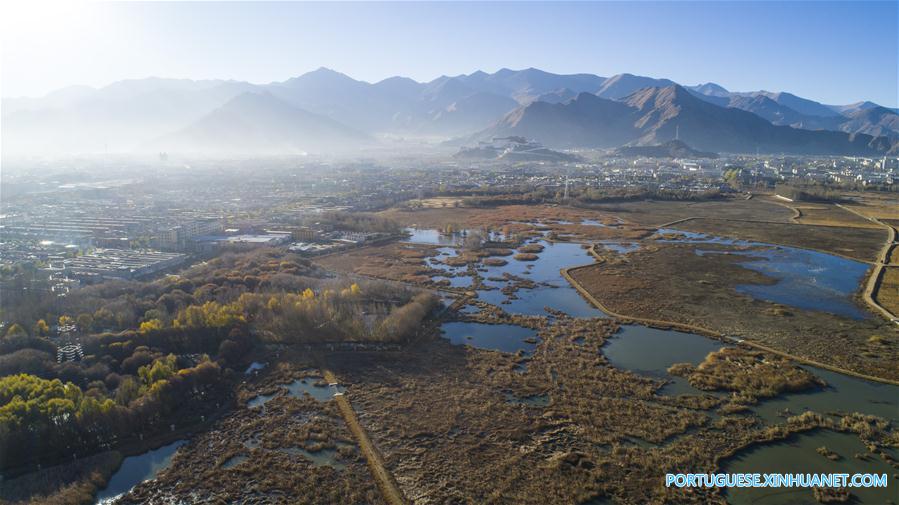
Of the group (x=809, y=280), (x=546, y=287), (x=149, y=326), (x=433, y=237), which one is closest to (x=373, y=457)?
(x=149, y=326)

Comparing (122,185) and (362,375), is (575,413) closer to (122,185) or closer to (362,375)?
(362,375)

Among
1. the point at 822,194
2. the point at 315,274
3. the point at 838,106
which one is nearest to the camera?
the point at 315,274

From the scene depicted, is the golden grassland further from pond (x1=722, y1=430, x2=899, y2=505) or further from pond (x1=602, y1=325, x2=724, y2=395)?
pond (x1=722, y1=430, x2=899, y2=505)

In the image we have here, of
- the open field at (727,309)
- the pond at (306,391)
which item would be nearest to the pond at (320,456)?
the pond at (306,391)

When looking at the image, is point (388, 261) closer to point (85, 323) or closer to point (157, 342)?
point (157, 342)

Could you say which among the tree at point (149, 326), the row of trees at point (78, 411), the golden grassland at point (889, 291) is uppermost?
the tree at point (149, 326)

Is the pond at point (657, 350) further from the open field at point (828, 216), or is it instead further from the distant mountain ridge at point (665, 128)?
the distant mountain ridge at point (665, 128)

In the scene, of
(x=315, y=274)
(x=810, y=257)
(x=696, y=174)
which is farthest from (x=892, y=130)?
(x=315, y=274)
